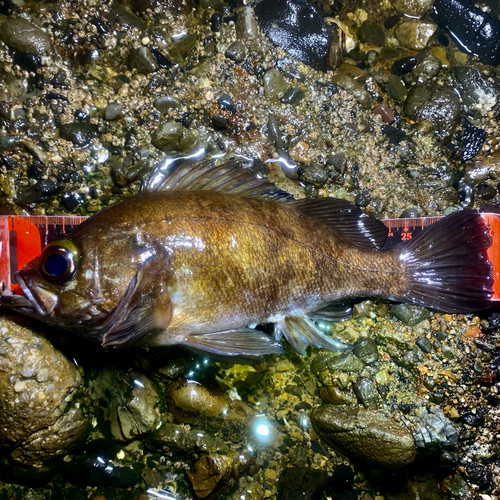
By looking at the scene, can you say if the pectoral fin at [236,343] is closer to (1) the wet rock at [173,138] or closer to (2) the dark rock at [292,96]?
(1) the wet rock at [173,138]

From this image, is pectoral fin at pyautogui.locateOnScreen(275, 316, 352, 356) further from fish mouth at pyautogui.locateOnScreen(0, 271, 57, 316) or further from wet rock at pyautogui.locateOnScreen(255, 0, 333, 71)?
wet rock at pyautogui.locateOnScreen(255, 0, 333, 71)

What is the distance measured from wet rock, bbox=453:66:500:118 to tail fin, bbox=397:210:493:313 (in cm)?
133

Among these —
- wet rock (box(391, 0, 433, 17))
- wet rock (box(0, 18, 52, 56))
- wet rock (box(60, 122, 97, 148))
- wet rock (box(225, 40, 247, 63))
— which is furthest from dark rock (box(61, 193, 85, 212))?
wet rock (box(391, 0, 433, 17))

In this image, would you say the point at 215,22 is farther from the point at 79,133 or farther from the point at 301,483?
the point at 301,483

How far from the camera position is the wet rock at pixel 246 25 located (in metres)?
3.77

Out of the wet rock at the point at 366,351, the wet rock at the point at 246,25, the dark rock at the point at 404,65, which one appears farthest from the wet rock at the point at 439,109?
the wet rock at the point at 366,351

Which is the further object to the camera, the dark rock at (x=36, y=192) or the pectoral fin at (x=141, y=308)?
the dark rock at (x=36, y=192)

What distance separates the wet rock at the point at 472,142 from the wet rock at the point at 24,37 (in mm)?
4029

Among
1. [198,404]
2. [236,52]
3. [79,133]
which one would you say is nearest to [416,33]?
[236,52]

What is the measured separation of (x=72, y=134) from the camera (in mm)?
3531

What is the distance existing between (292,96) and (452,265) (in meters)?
2.12

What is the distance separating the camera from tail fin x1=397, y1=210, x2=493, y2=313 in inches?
130

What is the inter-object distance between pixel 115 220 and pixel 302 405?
7.44 ft

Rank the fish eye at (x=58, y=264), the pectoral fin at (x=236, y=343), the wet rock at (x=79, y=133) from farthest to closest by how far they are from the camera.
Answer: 1. the wet rock at (x=79, y=133)
2. the pectoral fin at (x=236, y=343)
3. the fish eye at (x=58, y=264)
